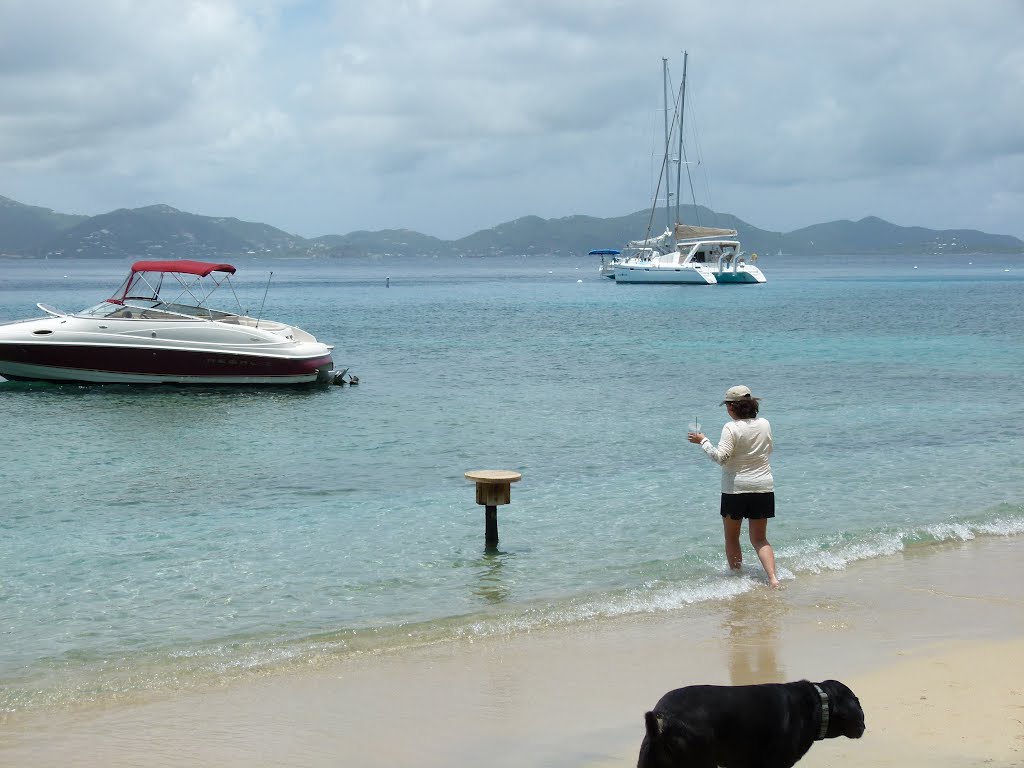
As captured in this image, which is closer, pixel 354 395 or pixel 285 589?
pixel 285 589

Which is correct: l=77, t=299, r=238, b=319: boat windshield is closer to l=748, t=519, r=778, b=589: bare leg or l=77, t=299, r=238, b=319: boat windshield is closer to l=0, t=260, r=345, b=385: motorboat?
l=0, t=260, r=345, b=385: motorboat

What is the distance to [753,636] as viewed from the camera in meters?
7.93

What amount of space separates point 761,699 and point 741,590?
14.4ft

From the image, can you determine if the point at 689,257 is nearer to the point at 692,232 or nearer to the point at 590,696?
the point at 692,232

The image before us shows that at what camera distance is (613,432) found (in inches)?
739

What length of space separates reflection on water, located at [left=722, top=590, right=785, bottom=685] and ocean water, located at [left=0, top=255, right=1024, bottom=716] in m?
0.36

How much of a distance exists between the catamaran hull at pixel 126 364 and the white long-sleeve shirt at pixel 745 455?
17.0m

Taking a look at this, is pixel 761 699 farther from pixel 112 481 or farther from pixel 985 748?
pixel 112 481

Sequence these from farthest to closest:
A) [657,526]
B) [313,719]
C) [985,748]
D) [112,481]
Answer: [112,481] < [657,526] < [313,719] < [985,748]

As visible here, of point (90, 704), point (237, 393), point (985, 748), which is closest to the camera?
point (985, 748)

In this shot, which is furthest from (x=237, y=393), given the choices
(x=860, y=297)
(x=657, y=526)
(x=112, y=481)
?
(x=860, y=297)

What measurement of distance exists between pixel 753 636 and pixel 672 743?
346cm

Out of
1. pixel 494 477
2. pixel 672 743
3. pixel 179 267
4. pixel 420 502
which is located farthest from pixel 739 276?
pixel 672 743

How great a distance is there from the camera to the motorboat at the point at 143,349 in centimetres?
2367
